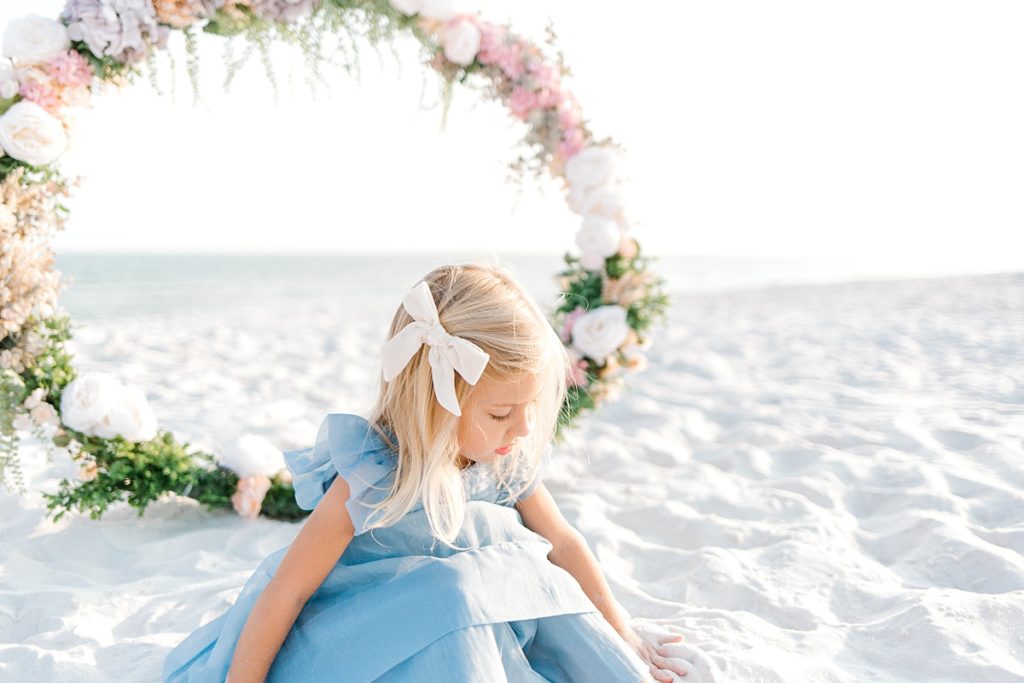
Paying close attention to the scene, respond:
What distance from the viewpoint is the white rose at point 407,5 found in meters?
3.07

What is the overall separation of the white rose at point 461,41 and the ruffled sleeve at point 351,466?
6.28ft

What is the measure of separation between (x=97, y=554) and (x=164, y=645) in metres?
0.87

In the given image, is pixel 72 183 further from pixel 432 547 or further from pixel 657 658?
pixel 657 658

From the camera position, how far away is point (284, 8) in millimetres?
2975

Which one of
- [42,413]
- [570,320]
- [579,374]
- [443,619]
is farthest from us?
[570,320]

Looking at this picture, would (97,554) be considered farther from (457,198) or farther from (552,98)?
(457,198)

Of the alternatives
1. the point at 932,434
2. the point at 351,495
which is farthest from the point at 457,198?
the point at 351,495

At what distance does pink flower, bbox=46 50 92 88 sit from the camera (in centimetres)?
287

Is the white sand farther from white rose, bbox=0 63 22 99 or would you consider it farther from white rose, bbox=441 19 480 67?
white rose, bbox=441 19 480 67

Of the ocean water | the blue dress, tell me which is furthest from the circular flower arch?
the ocean water

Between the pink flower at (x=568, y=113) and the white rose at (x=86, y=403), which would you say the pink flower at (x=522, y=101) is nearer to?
the pink flower at (x=568, y=113)

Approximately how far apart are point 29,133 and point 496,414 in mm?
2134

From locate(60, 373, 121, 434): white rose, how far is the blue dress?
1330 millimetres

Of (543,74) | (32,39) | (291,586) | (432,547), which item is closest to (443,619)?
(432,547)
